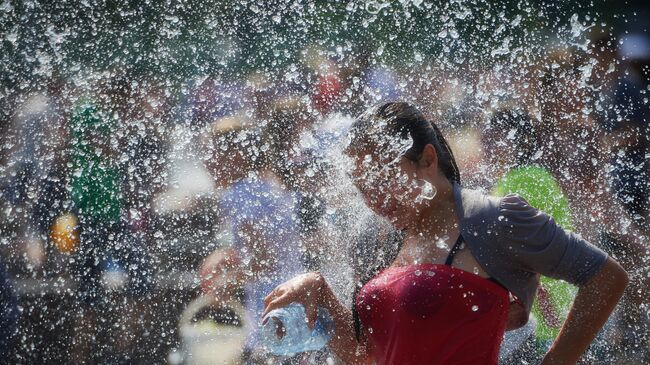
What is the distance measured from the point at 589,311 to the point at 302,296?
741 mm

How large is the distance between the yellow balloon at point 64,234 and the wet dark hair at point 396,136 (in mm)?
3063

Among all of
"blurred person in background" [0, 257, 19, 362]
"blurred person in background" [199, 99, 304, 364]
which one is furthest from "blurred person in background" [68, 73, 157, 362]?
"blurred person in background" [199, 99, 304, 364]

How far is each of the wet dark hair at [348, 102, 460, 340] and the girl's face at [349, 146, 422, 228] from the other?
3cm

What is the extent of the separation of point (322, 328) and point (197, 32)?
4.51 metres

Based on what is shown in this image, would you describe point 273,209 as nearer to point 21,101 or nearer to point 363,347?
point 363,347

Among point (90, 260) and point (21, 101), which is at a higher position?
point (21, 101)

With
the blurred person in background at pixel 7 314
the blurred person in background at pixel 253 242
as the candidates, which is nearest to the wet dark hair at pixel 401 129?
the blurred person in background at pixel 253 242

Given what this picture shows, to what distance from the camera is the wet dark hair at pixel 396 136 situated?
1626 mm

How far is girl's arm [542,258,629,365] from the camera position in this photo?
140cm

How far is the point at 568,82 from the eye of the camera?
4.73 metres

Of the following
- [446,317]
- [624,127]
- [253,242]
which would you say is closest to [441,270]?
[446,317]

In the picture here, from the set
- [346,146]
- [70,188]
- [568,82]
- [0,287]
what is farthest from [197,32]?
[346,146]

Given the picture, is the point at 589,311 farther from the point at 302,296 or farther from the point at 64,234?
the point at 64,234

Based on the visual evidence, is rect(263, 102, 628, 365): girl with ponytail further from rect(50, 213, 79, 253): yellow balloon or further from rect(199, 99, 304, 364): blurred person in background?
rect(50, 213, 79, 253): yellow balloon
